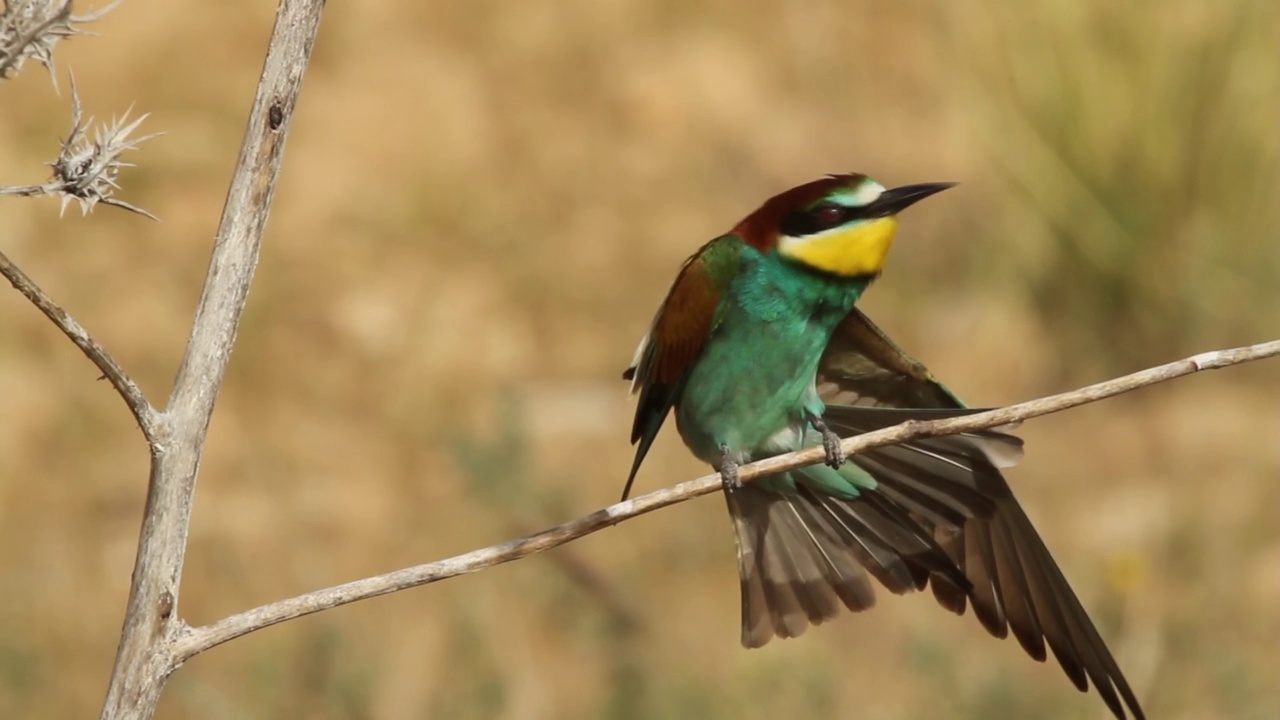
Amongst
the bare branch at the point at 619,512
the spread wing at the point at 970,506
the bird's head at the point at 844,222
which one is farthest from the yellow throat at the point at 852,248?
the bare branch at the point at 619,512

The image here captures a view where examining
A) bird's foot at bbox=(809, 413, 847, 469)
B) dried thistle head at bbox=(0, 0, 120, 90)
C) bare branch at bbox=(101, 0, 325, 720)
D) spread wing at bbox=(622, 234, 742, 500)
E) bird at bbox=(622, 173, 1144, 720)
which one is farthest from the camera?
spread wing at bbox=(622, 234, 742, 500)

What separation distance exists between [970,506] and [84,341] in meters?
1.38

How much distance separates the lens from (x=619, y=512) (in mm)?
1459

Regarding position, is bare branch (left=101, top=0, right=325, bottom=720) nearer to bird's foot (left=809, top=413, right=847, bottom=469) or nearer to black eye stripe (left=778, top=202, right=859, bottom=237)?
bird's foot (left=809, top=413, right=847, bottom=469)

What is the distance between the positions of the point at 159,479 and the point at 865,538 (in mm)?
1241

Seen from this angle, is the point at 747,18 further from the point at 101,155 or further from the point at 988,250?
the point at 101,155

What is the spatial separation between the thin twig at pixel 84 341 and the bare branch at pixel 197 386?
3cm

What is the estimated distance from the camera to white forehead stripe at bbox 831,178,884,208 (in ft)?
7.03

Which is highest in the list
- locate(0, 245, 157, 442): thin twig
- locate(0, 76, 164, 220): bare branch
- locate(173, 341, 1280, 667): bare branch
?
locate(0, 76, 164, 220): bare branch

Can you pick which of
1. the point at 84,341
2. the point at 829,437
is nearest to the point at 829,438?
the point at 829,437

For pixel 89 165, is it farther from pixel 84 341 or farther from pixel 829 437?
pixel 829 437

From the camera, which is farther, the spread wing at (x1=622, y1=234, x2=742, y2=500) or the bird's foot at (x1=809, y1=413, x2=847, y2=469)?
the spread wing at (x1=622, y1=234, x2=742, y2=500)

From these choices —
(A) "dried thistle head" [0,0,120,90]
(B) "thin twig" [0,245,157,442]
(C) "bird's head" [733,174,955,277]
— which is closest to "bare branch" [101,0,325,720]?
(B) "thin twig" [0,245,157,442]

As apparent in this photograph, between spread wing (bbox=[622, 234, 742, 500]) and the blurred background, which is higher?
the blurred background
